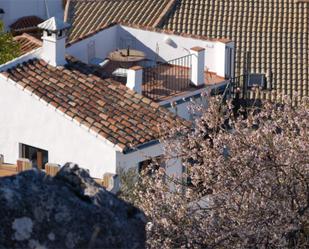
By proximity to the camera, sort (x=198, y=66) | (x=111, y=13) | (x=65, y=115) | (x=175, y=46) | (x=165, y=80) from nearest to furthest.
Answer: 1. (x=65, y=115)
2. (x=198, y=66)
3. (x=165, y=80)
4. (x=175, y=46)
5. (x=111, y=13)

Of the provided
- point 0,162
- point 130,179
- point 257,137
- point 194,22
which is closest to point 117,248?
point 257,137

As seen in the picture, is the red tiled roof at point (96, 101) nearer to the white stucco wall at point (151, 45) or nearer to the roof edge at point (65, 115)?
the roof edge at point (65, 115)

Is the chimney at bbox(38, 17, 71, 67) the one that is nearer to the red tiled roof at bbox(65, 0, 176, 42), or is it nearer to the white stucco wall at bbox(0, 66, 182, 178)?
the white stucco wall at bbox(0, 66, 182, 178)

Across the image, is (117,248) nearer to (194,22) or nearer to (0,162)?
(0,162)

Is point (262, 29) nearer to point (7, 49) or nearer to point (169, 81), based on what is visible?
point (7, 49)

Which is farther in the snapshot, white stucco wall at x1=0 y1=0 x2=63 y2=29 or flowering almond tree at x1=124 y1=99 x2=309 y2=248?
white stucco wall at x1=0 y1=0 x2=63 y2=29

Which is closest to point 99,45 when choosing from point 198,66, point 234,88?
point 198,66

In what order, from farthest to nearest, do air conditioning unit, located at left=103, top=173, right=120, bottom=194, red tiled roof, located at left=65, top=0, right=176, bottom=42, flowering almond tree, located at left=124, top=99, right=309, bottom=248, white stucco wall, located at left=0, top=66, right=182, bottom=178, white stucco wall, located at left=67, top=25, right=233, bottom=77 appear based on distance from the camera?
1. red tiled roof, located at left=65, top=0, right=176, bottom=42
2. white stucco wall, located at left=67, top=25, right=233, bottom=77
3. white stucco wall, located at left=0, top=66, right=182, bottom=178
4. air conditioning unit, located at left=103, top=173, right=120, bottom=194
5. flowering almond tree, located at left=124, top=99, right=309, bottom=248

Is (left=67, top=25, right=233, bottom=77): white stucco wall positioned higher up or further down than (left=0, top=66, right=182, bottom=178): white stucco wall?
higher up

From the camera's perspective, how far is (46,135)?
67.8 ft

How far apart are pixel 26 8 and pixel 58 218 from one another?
107 feet

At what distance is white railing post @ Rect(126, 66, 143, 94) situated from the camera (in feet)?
71.4

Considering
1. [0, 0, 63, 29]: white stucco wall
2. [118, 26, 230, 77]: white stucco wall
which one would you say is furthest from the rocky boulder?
[0, 0, 63, 29]: white stucco wall

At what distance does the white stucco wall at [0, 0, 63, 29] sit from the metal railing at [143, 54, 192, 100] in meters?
13.5
